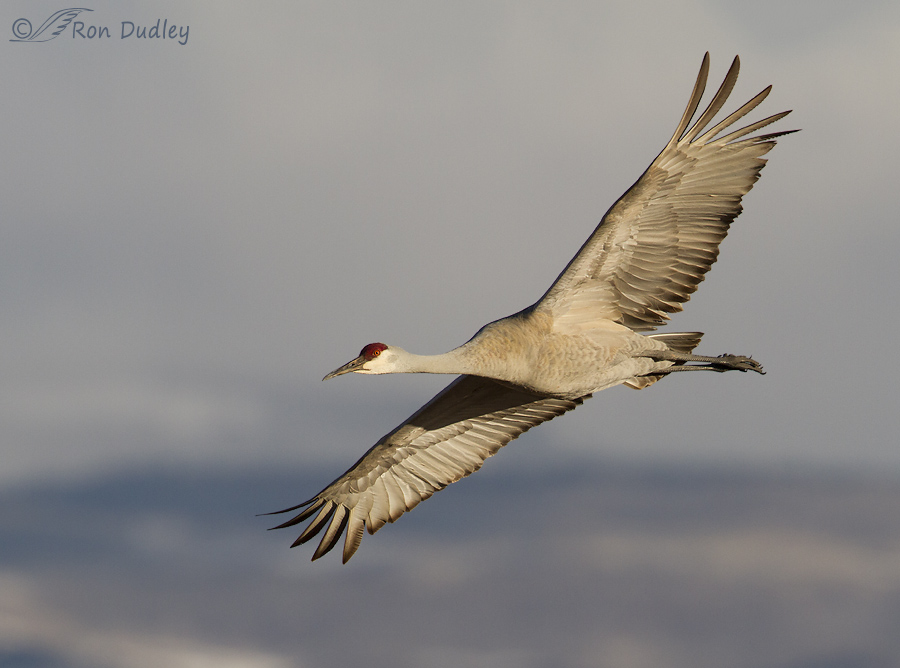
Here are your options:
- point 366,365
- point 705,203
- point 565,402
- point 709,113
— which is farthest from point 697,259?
point 366,365

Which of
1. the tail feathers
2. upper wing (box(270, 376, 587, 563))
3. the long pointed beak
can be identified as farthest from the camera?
upper wing (box(270, 376, 587, 563))

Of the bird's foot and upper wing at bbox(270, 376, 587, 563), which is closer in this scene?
the bird's foot

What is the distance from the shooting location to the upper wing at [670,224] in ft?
36.6

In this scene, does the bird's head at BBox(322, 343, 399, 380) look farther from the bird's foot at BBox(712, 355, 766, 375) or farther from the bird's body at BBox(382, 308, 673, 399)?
the bird's foot at BBox(712, 355, 766, 375)

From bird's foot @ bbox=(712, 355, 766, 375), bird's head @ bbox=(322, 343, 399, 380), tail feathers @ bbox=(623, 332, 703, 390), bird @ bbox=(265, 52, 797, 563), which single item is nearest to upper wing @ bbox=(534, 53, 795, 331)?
bird @ bbox=(265, 52, 797, 563)

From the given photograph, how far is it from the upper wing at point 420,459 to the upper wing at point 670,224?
1.75 m

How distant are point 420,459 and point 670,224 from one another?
410 centimetres

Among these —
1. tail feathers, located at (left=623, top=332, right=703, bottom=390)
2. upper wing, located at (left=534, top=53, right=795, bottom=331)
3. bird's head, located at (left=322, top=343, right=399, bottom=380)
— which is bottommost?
tail feathers, located at (left=623, top=332, right=703, bottom=390)

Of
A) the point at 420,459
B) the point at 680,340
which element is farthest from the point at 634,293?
the point at 420,459

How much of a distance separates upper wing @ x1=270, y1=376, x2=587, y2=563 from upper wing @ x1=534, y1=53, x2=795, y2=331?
68.9 inches

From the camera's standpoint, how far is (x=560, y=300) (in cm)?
1145

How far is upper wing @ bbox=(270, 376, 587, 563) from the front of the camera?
1314cm

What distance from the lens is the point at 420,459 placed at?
13547mm

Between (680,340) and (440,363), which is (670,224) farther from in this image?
Answer: (440,363)
